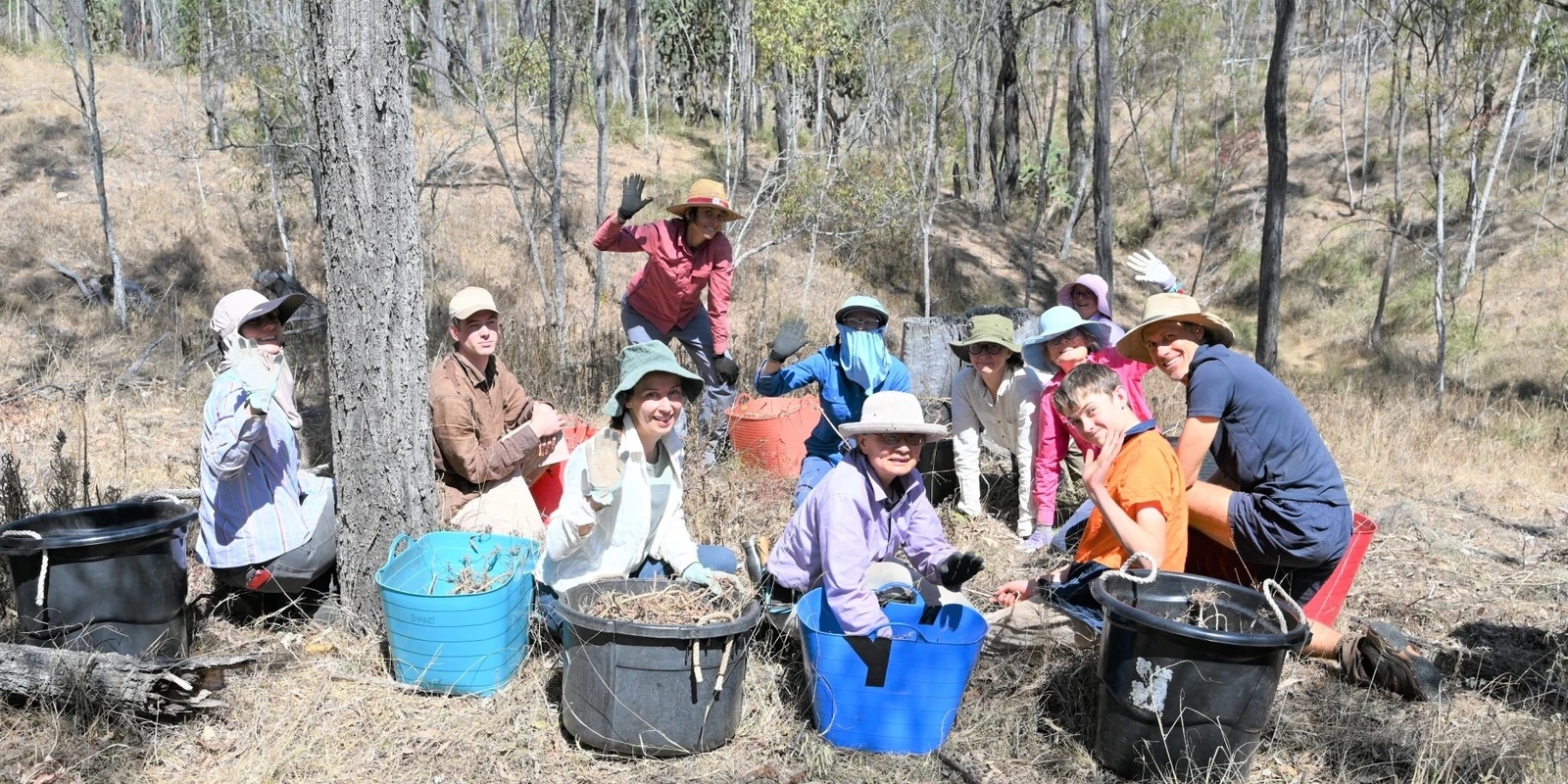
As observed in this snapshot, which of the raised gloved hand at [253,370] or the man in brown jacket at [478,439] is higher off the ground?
the raised gloved hand at [253,370]

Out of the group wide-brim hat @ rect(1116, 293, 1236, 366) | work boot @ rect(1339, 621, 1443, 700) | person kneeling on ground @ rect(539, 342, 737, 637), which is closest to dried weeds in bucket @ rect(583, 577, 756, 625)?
person kneeling on ground @ rect(539, 342, 737, 637)

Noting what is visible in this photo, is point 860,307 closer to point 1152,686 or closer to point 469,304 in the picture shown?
point 469,304

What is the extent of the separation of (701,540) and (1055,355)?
201 cm

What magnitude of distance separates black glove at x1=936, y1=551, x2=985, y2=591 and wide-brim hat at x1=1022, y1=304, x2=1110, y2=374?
6.64 ft

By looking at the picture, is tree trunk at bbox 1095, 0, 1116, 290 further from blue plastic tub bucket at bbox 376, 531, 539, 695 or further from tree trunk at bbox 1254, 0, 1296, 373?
blue plastic tub bucket at bbox 376, 531, 539, 695

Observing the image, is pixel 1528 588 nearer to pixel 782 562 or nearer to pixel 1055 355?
pixel 1055 355

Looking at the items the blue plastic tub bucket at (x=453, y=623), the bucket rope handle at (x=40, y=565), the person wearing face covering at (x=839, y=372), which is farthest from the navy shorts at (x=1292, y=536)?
the bucket rope handle at (x=40, y=565)

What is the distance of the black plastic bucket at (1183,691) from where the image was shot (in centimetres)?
283

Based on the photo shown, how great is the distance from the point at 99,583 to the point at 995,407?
13.8 feet

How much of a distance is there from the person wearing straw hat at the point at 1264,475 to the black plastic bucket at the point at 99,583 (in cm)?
358

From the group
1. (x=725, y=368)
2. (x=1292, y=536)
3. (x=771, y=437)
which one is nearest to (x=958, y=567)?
(x=1292, y=536)

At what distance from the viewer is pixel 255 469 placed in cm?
373

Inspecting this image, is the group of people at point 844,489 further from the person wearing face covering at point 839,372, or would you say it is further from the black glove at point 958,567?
the person wearing face covering at point 839,372

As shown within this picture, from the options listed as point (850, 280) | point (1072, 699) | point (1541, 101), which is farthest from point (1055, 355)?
point (1541, 101)
